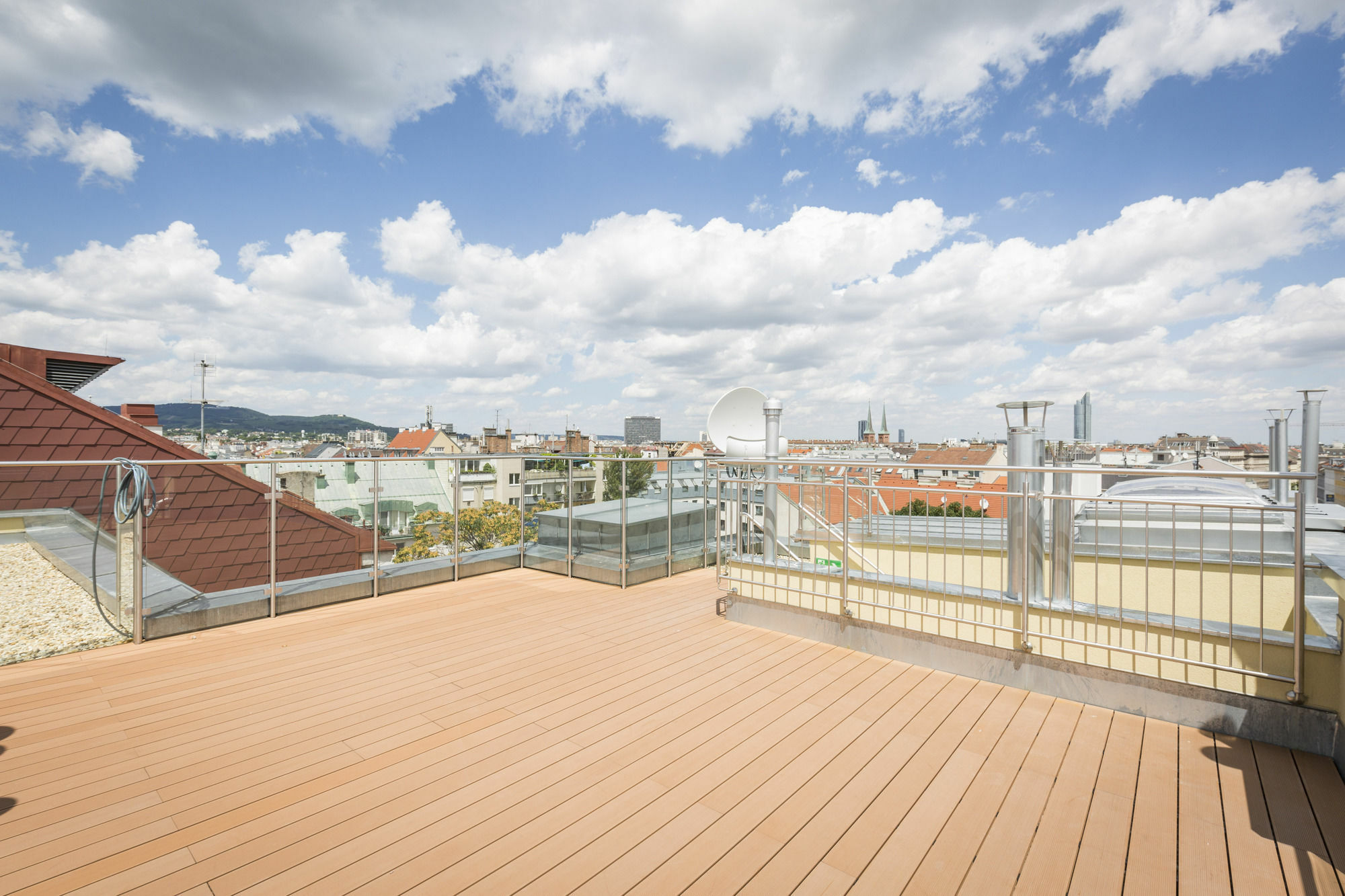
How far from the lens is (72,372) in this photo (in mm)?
13391

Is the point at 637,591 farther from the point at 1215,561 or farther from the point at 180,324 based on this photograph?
the point at 180,324

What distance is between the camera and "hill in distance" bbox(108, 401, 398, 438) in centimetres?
7375

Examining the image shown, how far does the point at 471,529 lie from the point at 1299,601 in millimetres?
6596

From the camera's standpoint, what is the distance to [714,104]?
Result: 11.9 metres

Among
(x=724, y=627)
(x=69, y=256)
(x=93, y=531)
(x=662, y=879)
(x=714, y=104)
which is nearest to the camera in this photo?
(x=662, y=879)

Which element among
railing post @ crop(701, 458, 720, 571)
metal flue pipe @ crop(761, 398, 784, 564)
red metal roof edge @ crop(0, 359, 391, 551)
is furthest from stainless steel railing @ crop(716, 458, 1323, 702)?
red metal roof edge @ crop(0, 359, 391, 551)

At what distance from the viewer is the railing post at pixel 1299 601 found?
2.54m

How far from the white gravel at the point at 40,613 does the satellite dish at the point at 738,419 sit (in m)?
6.68

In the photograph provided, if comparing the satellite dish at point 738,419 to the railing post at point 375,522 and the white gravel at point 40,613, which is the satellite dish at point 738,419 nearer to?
the railing post at point 375,522

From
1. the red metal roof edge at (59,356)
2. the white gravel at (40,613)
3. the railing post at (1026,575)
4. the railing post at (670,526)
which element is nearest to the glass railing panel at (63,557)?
the white gravel at (40,613)

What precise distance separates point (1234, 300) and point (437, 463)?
2873cm

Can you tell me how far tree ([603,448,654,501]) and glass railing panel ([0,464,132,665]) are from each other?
407cm

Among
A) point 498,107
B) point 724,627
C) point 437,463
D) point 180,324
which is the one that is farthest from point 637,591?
point 180,324

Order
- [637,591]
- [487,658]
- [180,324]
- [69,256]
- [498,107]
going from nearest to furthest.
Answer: [487,658] < [637,591] < [498,107] < [69,256] < [180,324]
